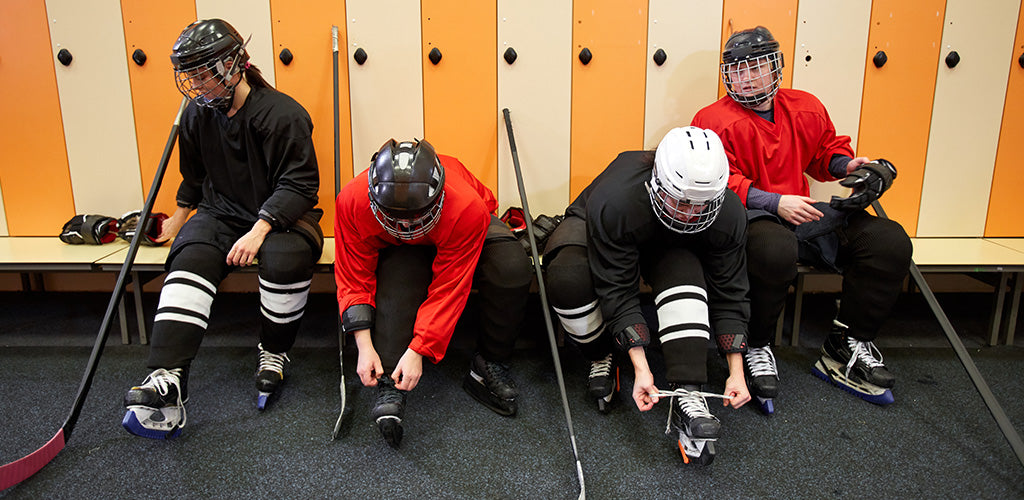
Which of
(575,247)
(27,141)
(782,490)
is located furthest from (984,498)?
(27,141)

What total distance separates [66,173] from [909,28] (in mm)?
3547

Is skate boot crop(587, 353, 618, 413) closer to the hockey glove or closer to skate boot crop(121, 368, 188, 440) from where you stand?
skate boot crop(121, 368, 188, 440)

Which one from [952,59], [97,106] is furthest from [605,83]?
[97,106]

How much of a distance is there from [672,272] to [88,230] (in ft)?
7.40

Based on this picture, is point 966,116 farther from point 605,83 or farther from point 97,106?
point 97,106

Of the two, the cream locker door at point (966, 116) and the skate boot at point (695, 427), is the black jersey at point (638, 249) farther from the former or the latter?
the cream locker door at point (966, 116)

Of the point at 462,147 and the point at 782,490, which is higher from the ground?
the point at 462,147

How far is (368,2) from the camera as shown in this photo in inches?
95.7

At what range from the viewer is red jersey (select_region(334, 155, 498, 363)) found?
1.70 meters

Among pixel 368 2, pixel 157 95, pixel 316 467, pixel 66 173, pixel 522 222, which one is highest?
pixel 368 2

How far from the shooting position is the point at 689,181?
4.96 ft

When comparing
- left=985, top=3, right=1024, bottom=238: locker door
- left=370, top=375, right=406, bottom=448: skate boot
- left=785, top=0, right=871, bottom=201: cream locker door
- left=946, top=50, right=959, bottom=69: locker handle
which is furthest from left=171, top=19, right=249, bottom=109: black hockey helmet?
left=985, top=3, right=1024, bottom=238: locker door

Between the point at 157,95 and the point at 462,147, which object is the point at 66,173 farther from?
the point at 462,147

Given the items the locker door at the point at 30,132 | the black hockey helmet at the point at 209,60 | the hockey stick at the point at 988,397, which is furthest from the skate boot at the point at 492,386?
the locker door at the point at 30,132
